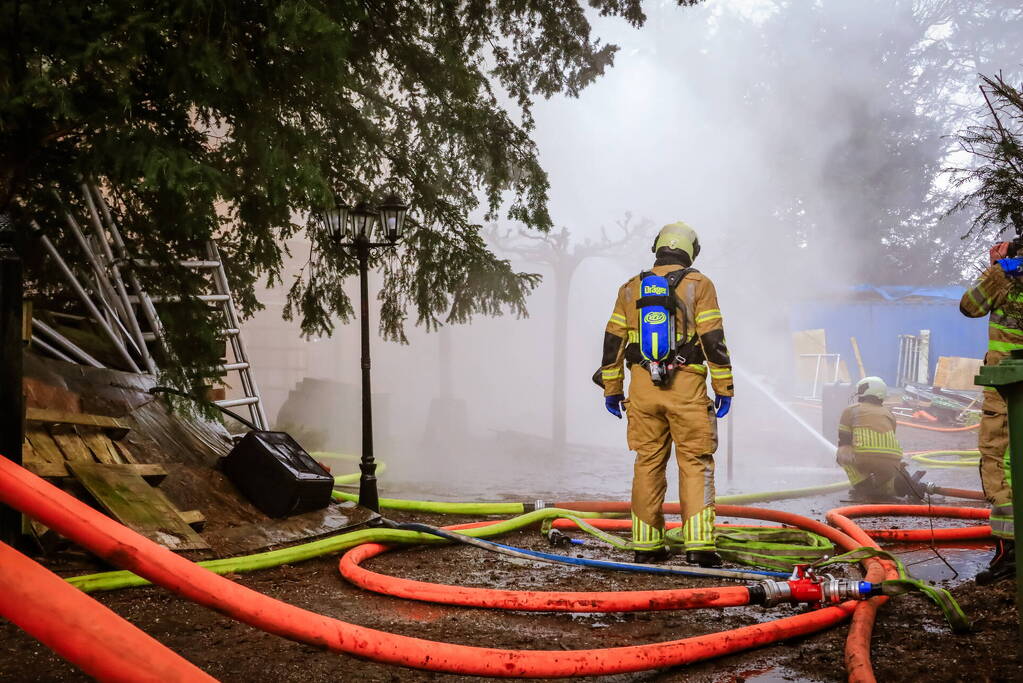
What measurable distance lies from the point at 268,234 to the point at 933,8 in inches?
1062

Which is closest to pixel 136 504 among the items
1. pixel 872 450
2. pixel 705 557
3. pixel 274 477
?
pixel 274 477

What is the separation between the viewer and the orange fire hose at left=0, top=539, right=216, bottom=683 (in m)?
1.66

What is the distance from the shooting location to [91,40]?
366 centimetres

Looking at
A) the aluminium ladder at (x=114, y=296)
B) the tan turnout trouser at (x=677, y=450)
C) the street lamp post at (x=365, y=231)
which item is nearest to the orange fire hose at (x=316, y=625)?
the tan turnout trouser at (x=677, y=450)

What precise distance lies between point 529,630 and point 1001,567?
8.31 ft

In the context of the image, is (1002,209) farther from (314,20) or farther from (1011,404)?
(314,20)

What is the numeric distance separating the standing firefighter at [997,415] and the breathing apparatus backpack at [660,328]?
1.60 m

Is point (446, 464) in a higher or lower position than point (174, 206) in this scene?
lower

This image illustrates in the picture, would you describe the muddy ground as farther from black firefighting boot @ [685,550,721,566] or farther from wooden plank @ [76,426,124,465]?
wooden plank @ [76,426,124,465]

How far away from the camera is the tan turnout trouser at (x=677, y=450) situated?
5.02 metres

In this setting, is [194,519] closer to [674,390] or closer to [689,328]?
[674,390]

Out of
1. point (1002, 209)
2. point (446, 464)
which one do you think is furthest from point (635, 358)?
point (446, 464)

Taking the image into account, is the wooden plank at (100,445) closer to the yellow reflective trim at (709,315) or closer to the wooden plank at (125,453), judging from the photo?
the wooden plank at (125,453)

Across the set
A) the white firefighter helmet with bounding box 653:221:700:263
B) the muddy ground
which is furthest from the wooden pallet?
the white firefighter helmet with bounding box 653:221:700:263
